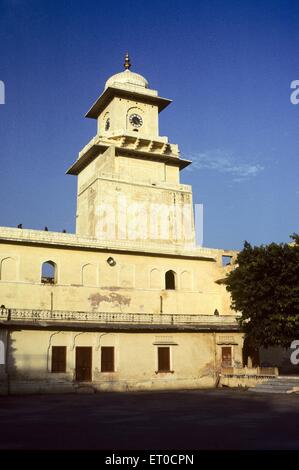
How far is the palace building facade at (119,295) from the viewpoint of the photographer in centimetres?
2470

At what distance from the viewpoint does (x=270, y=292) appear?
2547cm

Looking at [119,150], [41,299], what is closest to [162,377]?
[41,299]

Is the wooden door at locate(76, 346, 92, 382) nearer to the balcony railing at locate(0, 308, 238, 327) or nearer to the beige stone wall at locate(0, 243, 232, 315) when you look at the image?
the balcony railing at locate(0, 308, 238, 327)

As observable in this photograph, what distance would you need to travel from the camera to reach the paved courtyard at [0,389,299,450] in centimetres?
1017

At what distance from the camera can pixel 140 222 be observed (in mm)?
35812

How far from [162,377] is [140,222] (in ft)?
42.0

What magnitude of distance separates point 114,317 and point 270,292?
8.81m

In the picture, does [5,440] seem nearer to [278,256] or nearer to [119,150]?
[278,256]

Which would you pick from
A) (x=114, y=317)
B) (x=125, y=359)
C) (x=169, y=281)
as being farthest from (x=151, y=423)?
(x=169, y=281)

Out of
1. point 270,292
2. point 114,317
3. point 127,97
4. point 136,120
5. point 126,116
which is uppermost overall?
point 127,97

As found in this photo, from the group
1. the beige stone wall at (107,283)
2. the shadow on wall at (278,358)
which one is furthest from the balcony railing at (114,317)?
the shadow on wall at (278,358)

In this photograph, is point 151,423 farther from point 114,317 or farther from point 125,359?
point 114,317

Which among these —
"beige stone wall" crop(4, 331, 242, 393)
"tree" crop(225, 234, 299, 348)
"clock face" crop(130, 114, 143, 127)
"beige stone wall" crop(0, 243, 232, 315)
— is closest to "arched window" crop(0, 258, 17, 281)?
"beige stone wall" crop(0, 243, 232, 315)

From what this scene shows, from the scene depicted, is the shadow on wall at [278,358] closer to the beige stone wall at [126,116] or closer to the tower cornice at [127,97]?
the beige stone wall at [126,116]
